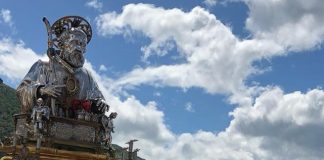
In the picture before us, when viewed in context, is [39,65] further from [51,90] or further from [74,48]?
[51,90]

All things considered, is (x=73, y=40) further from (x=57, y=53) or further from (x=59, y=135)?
(x=59, y=135)

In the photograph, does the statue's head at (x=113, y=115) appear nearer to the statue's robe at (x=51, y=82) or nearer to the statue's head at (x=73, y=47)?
the statue's robe at (x=51, y=82)

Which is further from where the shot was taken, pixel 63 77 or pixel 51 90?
pixel 63 77

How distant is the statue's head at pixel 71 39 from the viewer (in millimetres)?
20361

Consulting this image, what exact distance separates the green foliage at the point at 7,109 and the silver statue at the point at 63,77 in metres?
24.8

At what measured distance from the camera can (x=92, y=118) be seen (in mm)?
19766

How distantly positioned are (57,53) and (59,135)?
3.07 m

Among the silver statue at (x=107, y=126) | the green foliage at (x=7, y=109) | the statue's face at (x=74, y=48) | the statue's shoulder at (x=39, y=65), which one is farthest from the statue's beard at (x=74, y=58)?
the green foliage at (x=7, y=109)

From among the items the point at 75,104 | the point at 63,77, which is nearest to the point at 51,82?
the point at 63,77

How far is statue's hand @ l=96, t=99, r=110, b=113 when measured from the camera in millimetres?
20109

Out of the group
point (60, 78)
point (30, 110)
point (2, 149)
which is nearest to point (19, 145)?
point (2, 149)

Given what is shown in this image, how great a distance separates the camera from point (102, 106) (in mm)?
20156

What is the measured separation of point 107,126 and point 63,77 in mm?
2210

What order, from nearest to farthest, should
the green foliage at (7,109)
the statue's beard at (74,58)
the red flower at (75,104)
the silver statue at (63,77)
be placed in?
the silver statue at (63,77), the red flower at (75,104), the statue's beard at (74,58), the green foliage at (7,109)
